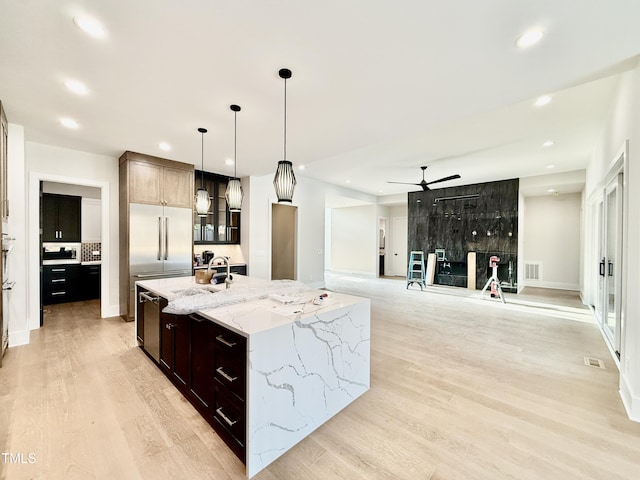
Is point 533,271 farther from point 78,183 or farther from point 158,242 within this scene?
point 78,183

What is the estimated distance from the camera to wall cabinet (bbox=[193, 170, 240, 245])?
219 inches

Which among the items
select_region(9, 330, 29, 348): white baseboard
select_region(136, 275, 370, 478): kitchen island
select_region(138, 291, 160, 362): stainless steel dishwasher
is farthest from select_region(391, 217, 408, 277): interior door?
select_region(9, 330, 29, 348): white baseboard

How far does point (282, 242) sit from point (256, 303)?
5.11 m

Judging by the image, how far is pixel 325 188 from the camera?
25.7 feet

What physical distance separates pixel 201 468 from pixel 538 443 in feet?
7.25

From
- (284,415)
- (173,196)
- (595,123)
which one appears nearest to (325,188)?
(173,196)

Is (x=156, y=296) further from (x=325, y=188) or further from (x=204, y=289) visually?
(x=325, y=188)

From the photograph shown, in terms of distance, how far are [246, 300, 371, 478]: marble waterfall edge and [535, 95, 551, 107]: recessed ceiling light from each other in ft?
10.1

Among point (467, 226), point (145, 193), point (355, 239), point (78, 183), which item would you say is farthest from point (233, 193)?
point (355, 239)

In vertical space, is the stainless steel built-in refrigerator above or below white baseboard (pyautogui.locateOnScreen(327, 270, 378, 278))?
above

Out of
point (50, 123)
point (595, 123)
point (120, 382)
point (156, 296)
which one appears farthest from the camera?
point (595, 123)

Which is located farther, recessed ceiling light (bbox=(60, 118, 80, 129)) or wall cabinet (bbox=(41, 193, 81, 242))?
wall cabinet (bbox=(41, 193, 81, 242))

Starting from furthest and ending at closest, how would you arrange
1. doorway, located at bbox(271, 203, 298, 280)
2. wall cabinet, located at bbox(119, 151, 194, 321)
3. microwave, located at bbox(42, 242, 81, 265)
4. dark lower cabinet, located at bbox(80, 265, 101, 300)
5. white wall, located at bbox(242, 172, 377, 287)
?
doorway, located at bbox(271, 203, 298, 280), white wall, located at bbox(242, 172, 377, 287), dark lower cabinet, located at bbox(80, 265, 101, 300), microwave, located at bbox(42, 242, 81, 265), wall cabinet, located at bbox(119, 151, 194, 321)

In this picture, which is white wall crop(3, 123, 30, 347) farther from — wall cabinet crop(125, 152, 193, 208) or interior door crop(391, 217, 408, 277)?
interior door crop(391, 217, 408, 277)
